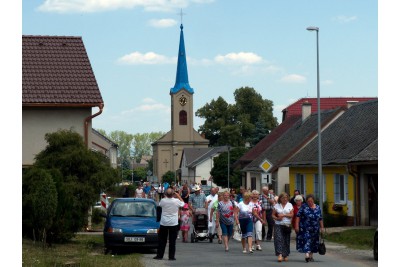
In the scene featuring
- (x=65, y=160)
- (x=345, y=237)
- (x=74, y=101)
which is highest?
(x=74, y=101)

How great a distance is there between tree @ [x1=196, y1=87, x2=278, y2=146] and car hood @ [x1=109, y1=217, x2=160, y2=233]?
9905 cm

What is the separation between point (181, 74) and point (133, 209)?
416 feet

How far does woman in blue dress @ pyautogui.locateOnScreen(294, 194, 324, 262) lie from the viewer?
67.6 ft

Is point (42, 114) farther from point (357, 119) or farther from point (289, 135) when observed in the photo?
point (289, 135)

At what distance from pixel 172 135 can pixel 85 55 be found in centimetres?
11896

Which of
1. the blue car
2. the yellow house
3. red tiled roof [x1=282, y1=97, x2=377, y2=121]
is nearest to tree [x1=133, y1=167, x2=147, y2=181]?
red tiled roof [x1=282, y1=97, x2=377, y2=121]

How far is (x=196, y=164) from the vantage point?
5369 inches

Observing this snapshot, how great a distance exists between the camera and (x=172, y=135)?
155750mm

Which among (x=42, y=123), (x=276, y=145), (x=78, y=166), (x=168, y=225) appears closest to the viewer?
(x=168, y=225)

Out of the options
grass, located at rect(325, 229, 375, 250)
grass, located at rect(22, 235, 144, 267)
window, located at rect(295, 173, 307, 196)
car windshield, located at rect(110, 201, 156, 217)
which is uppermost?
window, located at rect(295, 173, 307, 196)

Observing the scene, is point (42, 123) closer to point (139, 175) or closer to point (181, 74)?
point (181, 74)

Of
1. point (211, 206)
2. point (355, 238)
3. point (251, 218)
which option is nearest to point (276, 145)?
point (355, 238)

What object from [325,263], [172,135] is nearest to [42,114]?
[325,263]

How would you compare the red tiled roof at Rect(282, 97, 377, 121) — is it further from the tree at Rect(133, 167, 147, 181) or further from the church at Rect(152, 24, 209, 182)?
the tree at Rect(133, 167, 147, 181)
